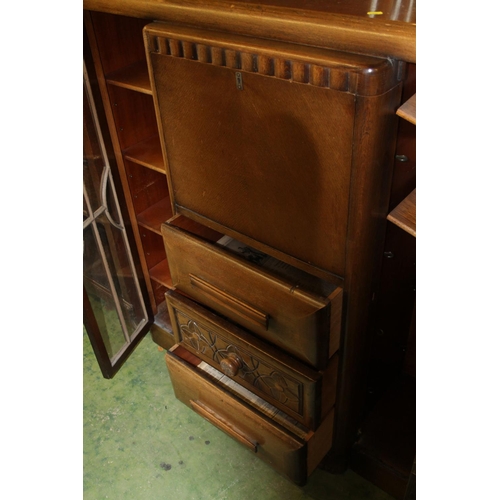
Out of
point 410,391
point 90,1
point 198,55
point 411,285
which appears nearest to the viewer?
point 198,55

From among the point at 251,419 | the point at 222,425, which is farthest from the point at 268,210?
the point at 222,425

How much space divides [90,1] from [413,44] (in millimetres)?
664

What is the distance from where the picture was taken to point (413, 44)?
652 millimetres

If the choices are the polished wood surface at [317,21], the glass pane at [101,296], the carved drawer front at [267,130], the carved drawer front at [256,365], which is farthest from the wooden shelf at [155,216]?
the polished wood surface at [317,21]

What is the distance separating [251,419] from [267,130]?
2.20ft

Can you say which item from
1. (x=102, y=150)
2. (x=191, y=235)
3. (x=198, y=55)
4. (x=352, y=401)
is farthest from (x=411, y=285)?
(x=102, y=150)

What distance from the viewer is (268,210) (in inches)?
36.3

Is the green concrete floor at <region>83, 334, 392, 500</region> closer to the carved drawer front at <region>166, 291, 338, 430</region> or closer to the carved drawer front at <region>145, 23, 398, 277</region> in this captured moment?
the carved drawer front at <region>166, 291, 338, 430</region>

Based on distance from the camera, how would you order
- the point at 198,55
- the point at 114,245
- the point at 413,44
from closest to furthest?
the point at 413,44
the point at 198,55
the point at 114,245

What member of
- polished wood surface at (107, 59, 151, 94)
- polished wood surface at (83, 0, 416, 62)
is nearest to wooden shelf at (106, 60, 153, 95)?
polished wood surface at (107, 59, 151, 94)

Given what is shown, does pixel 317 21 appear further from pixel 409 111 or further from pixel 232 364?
pixel 232 364

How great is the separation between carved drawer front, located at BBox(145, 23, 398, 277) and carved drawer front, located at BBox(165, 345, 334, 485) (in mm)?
397

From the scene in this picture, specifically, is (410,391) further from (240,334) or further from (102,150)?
(102,150)

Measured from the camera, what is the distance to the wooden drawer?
0.90 meters
